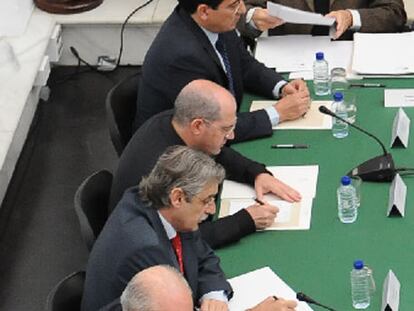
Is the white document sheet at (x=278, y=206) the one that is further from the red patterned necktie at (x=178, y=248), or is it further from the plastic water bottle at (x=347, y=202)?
the red patterned necktie at (x=178, y=248)

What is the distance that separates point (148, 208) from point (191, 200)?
14 centimetres

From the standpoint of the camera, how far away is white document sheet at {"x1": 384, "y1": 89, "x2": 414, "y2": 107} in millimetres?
3701

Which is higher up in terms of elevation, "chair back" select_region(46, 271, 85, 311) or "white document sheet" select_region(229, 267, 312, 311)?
"chair back" select_region(46, 271, 85, 311)

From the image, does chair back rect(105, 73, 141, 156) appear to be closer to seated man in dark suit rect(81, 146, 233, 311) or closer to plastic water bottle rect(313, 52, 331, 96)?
plastic water bottle rect(313, 52, 331, 96)

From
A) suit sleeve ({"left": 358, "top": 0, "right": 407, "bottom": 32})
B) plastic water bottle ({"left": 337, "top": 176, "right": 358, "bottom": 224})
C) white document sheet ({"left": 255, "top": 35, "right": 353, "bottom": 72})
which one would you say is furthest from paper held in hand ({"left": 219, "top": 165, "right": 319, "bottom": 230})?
suit sleeve ({"left": 358, "top": 0, "right": 407, "bottom": 32})

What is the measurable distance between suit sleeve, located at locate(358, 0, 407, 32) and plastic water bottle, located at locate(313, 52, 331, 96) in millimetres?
441

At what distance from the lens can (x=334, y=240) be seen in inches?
119

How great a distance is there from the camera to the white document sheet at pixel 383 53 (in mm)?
3918

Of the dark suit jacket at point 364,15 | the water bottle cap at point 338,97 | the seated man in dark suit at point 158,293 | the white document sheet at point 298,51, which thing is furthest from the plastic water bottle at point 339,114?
the seated man in dark suit at point 158,293

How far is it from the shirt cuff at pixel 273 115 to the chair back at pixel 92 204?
0.69m

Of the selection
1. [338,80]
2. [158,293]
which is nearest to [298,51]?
[338,80]

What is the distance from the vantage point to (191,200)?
2738 mm

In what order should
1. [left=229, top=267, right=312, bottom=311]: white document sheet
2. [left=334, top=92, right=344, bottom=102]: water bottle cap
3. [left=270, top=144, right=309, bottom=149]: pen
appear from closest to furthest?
[left=229, top=267, right=312, bottom=311]: white document sheet → [left=270, top=144, right=309, bottom=149]: pen → [left=334, top=92, right=344, bottom=102]: water bottle cap

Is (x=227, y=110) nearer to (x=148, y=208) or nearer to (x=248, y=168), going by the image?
(x=248, y=168)
